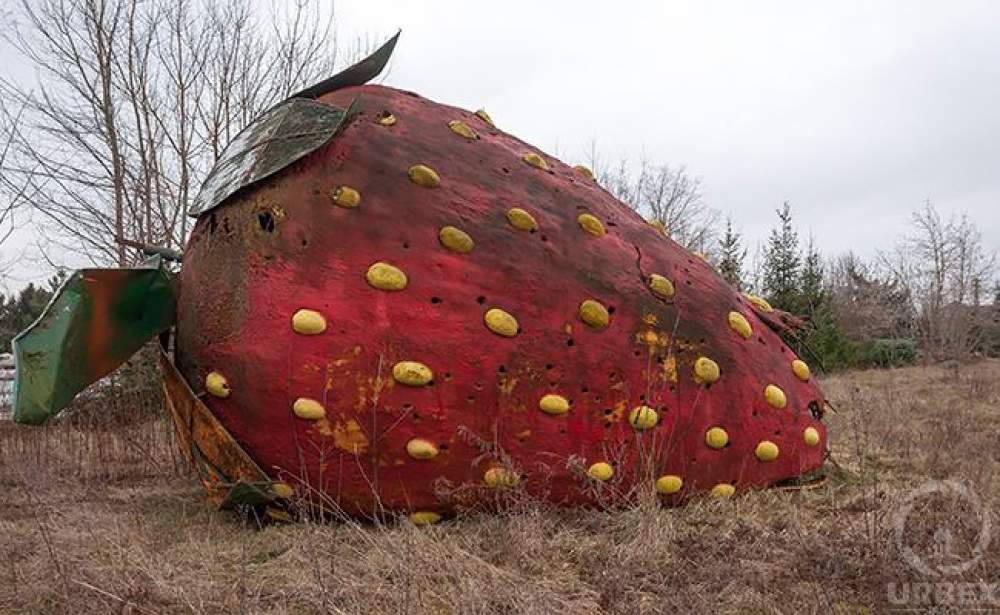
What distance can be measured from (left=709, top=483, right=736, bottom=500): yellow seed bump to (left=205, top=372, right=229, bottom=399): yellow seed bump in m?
2.32

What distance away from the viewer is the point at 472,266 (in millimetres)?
3215

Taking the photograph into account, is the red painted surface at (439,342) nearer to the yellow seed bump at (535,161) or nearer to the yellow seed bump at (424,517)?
the yellow seed bump at (424,517)

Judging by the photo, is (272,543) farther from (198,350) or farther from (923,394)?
(923,394)

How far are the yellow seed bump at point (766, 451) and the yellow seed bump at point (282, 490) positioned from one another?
226cm

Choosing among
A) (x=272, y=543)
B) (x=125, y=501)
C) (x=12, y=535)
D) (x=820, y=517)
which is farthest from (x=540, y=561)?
(x=125, y=501)

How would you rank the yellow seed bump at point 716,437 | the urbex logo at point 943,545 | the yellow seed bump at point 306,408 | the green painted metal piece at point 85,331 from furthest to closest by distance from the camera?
the yellow seed bump at point 716,437, the yellow seed bump at point 306,408, the green painted metal piece at point 85,331, the urbex logo at point 943,545

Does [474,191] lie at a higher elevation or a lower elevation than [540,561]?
higher

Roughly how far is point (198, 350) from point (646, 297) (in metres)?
2.11

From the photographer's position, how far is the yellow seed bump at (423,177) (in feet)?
11.0

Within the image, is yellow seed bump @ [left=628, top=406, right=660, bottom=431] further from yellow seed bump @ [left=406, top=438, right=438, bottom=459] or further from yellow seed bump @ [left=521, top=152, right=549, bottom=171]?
yellow seed bump @ [left=521, top=152, right=549, bottom=171]

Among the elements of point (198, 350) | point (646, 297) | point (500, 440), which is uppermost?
point (646, 297)

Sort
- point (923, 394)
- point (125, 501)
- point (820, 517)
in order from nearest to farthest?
point (820, 517) < point (125, 501) < point (923, 394)

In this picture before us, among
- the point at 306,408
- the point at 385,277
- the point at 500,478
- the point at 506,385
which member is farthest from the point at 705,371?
the point at 306,408

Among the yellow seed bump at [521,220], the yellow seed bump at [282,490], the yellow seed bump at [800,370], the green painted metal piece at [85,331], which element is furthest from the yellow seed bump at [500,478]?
the yellow seed bump at [800,370]
